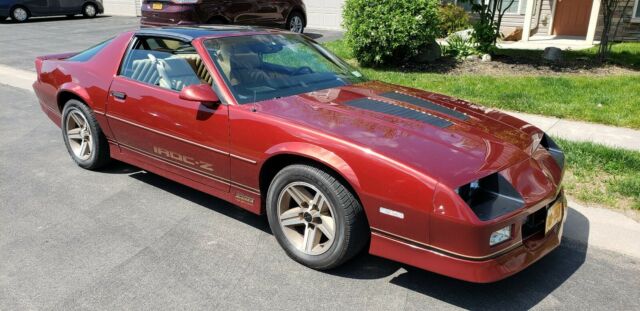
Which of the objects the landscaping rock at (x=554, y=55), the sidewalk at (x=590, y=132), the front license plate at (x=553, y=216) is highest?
the landscaping rock at (x=554, y=55)

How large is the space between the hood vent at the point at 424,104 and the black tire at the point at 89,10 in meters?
21.4

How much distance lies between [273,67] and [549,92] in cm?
505

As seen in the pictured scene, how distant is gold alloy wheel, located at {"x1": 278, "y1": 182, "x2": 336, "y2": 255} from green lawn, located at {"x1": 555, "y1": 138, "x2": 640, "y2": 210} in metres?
2.38

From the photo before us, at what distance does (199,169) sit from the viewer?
3.92 metres

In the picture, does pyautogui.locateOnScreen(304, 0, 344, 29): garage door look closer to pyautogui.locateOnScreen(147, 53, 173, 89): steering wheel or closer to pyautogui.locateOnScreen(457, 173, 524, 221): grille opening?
pyautogui.locateOnScreen(147, 53, 173, 89): steering wheel

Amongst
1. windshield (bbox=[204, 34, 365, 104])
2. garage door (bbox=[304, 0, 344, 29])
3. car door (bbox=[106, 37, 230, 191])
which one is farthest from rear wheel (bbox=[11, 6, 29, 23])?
windshield (bbox=[204, 34, 365, 104])

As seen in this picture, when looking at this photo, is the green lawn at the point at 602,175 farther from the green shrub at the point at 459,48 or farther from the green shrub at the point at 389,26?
the green shrub at the point at 459,48

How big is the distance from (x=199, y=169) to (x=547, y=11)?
15681 mm

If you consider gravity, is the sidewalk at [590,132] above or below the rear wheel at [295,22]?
below

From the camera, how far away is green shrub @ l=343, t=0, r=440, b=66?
9.03 m

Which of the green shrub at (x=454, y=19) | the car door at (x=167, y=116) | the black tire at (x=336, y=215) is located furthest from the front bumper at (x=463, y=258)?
the green shrub at (x=454, y=19)

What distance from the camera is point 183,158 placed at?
3986 mm

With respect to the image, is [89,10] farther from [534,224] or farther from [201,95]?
[534,224]

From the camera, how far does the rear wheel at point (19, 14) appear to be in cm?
1989
